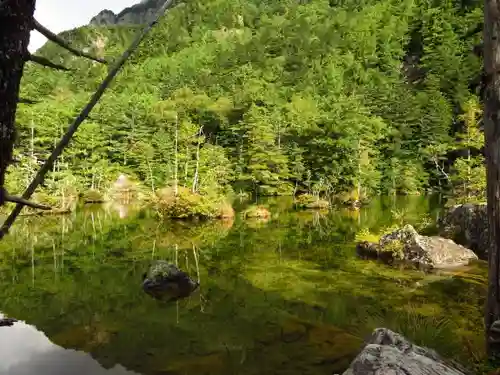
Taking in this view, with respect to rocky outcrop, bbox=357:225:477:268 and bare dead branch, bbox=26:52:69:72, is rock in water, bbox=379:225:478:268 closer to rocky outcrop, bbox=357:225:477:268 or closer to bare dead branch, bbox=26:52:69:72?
rocky outcrop, bbox=357:225:477:268

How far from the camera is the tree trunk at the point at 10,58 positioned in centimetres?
115

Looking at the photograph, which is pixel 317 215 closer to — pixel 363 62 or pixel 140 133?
pixel 140 133

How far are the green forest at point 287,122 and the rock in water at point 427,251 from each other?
291 inches

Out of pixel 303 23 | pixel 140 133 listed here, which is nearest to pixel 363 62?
→ pixel 303 23

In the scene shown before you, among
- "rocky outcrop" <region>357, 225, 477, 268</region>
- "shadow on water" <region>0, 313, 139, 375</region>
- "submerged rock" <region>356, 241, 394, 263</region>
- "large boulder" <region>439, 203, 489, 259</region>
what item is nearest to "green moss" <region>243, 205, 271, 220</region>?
"submerged rock" <region>356, 241, 394, 263</region>

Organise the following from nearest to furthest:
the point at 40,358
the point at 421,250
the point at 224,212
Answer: the point at 40,358, the point at 421,250, the point at 224,212

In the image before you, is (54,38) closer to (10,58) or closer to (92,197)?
(10,58)

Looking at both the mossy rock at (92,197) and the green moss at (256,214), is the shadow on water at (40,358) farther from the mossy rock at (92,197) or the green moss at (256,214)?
the mossy rock at (92,197)

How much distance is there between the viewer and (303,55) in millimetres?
84125

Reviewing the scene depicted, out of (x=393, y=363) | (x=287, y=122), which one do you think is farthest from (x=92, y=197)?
(x=393, y=363)

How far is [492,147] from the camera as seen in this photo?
4.73 metres

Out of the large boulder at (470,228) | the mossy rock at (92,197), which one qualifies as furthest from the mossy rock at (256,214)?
the mossy rock at (92,197)

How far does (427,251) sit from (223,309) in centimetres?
A: 677

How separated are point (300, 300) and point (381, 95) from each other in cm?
4795
